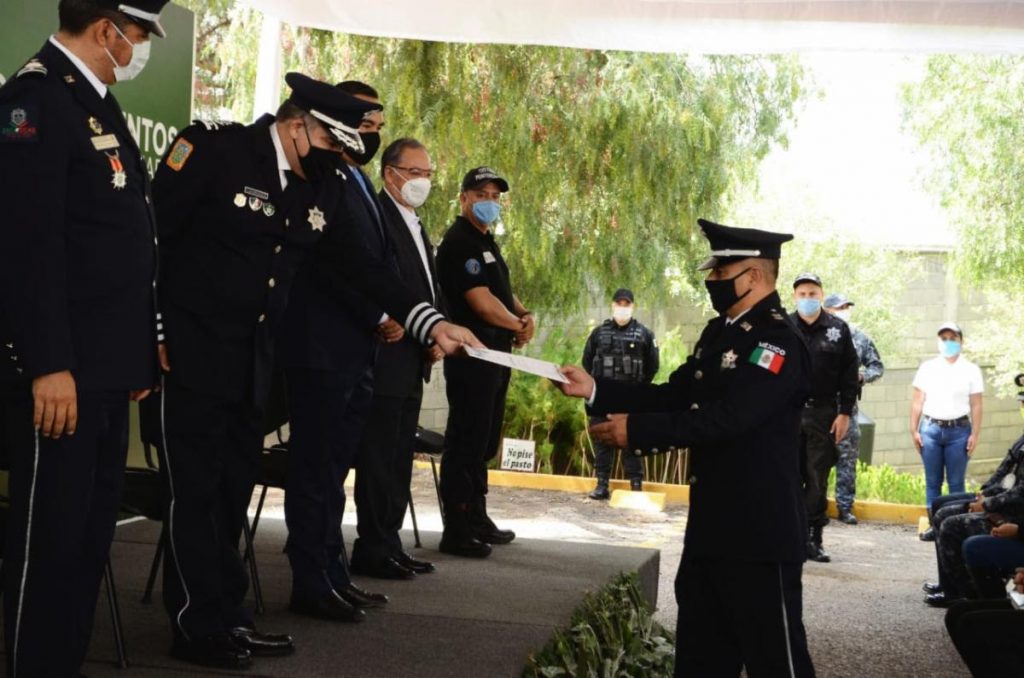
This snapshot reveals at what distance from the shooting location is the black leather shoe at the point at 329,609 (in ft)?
14.8

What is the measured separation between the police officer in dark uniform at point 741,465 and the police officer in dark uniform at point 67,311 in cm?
135

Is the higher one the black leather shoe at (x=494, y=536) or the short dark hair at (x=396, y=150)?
the short dark hair at (x=396, y=150)

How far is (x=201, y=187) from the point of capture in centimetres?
385

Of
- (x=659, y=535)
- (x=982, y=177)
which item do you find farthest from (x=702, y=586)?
(x=982, y=177)

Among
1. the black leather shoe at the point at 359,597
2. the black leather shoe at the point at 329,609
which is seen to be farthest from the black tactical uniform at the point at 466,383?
the black leather shoe at the point at 329,609

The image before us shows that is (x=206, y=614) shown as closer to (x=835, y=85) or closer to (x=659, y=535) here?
(x=659, y=535)

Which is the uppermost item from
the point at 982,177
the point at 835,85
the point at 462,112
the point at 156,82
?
the point at 835,85

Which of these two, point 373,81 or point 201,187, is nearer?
point 201,187

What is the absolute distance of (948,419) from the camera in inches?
450

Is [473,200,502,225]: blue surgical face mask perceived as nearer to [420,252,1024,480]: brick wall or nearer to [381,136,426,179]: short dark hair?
[381,136,426,179]: short dark hair

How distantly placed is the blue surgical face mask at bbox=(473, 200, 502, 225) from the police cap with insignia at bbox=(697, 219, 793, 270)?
252 cm

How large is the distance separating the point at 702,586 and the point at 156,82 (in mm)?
4222

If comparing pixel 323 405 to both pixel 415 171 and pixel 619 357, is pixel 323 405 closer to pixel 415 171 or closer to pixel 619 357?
pixel 415 171

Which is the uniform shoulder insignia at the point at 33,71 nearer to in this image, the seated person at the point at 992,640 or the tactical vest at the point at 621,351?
the seated person at the point at 992,640
